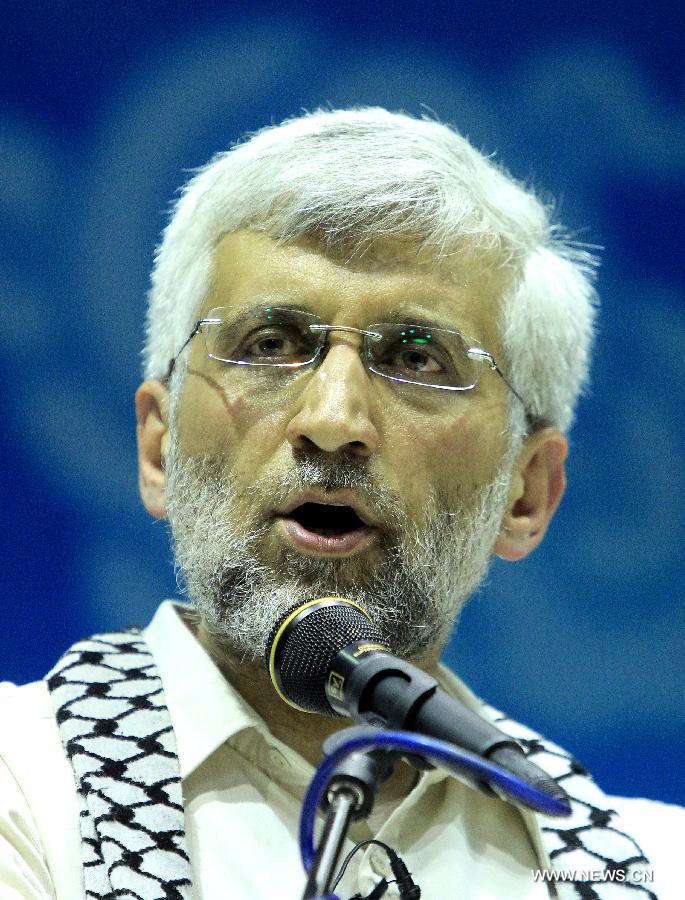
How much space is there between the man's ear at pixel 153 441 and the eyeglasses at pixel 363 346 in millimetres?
277

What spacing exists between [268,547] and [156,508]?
496 mm

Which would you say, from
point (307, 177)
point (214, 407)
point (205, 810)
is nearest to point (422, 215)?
point (307, 177)

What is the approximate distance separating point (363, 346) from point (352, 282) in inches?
5.2

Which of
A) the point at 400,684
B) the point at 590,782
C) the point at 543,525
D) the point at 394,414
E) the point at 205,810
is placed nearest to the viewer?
the point at 400,684

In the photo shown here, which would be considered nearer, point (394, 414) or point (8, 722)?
point (8, 722)

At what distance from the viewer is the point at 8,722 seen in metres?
2.04

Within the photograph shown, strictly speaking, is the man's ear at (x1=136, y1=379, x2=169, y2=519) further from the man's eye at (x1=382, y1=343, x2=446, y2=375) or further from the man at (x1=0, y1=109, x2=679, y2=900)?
the man's eye at (x1=382, y1=343, x2=446, y2=375)

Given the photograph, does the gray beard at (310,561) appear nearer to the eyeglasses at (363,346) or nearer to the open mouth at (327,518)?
the open mouth at (327,518)

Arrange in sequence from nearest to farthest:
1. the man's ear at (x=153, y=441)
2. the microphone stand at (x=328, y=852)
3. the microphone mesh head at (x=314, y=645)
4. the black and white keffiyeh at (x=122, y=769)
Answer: the microphone stand at (x=328, y=852)
the microphone mesh head at (x=314, y=645)
the black and white keffiyeh at (x=122, y=769)
the man's ear at (x=153, y=441)

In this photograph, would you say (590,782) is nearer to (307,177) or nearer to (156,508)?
(156,508)

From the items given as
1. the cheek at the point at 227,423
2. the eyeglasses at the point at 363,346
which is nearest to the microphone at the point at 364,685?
the cheek at the point at 227,423

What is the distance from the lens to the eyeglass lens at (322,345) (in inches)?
89.1

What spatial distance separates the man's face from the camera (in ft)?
6.91

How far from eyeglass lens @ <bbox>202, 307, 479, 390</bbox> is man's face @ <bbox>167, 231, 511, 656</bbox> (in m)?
0.02
